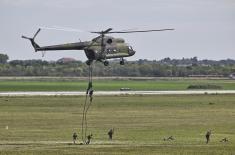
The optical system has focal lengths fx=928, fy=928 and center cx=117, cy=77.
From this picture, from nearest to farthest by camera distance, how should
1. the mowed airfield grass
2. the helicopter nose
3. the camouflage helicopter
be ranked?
the mowed airfield grass < the camouflage helicopter < the helicopter nose

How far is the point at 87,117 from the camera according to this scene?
89438mm

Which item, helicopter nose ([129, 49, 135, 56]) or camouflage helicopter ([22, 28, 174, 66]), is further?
helicopter nose ([129, 49, 135, 56])

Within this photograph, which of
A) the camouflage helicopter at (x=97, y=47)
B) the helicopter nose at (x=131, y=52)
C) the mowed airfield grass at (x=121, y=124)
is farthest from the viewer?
the helicopter nose at (x=131, y=52)

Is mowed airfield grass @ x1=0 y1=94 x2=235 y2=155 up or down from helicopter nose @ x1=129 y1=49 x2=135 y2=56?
down

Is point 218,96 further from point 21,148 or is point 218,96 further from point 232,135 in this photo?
point 21,148

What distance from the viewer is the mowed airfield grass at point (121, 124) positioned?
60375 millimetres

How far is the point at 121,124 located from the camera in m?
80.8

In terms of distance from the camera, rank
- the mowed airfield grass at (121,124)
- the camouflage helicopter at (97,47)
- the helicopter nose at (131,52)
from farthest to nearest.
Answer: the helicopter nose at (131,52) < the camouflage helicopter at (97,47) < the mowed airfield grass at (121,124)

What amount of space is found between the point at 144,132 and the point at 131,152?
599 inches

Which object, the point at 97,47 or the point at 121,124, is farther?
the point at 121,124

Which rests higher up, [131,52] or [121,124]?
[131,52]

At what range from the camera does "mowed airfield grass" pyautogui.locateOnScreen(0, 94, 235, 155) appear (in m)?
60.4

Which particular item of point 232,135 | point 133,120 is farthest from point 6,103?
point 232,135

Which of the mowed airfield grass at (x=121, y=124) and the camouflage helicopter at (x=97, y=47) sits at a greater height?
the camouflage helicopter at (x=97, y=47)
